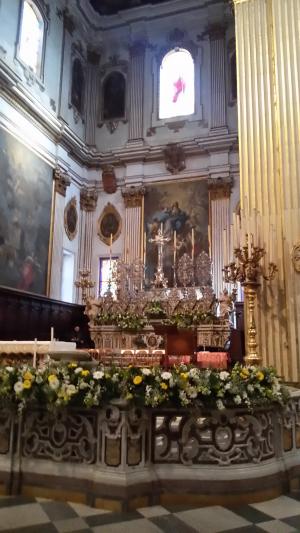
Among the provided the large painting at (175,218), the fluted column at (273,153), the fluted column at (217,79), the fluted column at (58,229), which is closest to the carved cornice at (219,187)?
the large painting at (175,218)

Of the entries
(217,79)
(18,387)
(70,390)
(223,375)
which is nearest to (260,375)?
(223,375)

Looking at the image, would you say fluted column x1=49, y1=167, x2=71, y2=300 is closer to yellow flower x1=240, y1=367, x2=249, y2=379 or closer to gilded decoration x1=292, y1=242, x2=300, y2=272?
gilded decoration x1=292, y1=242, x2=300, y2=272

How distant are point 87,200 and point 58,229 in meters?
2.53

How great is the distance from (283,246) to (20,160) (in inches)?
354

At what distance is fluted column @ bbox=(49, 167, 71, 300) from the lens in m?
14.5

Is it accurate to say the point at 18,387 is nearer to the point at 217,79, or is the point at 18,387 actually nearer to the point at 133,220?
the point at 133,220

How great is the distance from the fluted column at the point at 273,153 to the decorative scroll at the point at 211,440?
2.65m

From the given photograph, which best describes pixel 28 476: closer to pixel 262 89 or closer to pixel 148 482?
pixel 148 482

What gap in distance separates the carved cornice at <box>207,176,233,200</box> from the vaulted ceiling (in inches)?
305

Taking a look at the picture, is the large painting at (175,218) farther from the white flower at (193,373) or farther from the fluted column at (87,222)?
the white flower at (193,373)

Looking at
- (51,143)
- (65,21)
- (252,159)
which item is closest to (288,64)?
(252,159)

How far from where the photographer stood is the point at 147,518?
3.16 m

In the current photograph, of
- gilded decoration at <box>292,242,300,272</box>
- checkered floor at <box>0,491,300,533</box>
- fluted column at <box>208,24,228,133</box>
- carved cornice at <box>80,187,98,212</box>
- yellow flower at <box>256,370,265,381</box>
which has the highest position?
fluted column at <box>208,24,228,133</box>

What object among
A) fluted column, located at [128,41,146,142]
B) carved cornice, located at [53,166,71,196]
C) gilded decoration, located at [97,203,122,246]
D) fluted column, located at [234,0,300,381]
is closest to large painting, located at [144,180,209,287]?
gilded decoration, located at [97,203,122,246]
